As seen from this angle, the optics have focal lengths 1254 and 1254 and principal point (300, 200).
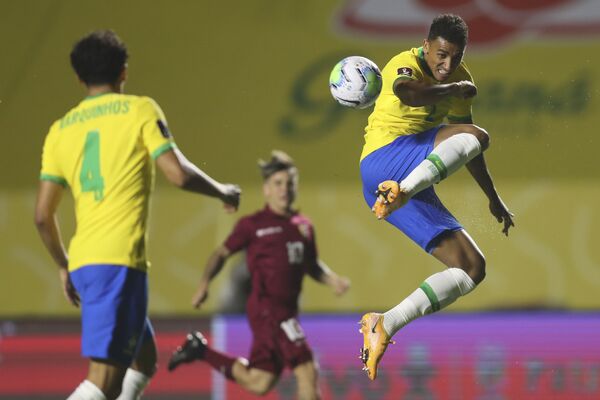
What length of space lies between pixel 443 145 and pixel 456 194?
426cm

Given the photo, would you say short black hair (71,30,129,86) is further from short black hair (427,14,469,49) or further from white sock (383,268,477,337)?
white sock (383,268,477,337)

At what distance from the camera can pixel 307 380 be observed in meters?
6.80

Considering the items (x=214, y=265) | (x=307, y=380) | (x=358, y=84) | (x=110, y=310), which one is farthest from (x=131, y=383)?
(x=214, y=265)

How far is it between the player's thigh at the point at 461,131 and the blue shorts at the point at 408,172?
3 cm

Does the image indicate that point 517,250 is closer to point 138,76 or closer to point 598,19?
point 598,19

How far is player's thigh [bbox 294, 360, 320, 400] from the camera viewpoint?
267 inches

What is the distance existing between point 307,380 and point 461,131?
265cm

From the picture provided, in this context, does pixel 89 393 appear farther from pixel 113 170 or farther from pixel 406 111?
pixel 406 111

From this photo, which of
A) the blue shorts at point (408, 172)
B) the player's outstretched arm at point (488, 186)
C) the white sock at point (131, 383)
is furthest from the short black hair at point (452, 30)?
the white sock at point (131, 383)

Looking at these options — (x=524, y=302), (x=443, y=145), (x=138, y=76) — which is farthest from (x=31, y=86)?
(x=443, y=145)

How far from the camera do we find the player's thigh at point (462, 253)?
4.61m

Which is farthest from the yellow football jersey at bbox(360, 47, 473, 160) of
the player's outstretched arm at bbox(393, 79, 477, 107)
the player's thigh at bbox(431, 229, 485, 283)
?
the player's thigh at bbox(431, 229, 485, 283)

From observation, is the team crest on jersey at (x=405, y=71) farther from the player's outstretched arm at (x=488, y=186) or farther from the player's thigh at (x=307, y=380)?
the player's thigh at (x=307, y=380)

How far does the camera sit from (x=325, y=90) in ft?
31.3
